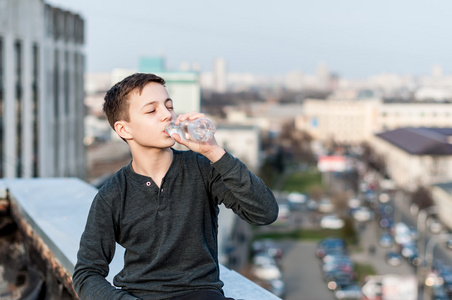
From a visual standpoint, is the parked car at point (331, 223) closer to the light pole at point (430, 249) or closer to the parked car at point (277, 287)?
Answer: the light pole at point (430, 249)

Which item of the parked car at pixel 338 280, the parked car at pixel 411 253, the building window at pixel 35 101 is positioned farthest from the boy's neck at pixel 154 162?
the parked car at pixel 411 253

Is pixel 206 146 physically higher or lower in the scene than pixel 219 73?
higher

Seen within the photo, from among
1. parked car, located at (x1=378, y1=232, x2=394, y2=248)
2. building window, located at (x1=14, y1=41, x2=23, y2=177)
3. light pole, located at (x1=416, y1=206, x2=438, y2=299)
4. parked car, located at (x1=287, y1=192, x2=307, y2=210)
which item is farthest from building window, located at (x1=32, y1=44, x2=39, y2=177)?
parked car, located at (x1=287, y1=192, x2=307, y2=210)

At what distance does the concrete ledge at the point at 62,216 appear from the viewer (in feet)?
4.18

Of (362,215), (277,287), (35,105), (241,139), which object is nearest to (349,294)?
(277,287)

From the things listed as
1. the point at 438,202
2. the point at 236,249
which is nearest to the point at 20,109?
the point at 236,249

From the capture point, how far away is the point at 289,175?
35688 millimetres

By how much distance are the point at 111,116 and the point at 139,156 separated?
0.09 m

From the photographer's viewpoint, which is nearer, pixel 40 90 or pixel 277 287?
pixel 40 90

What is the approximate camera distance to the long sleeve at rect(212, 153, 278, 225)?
973 millimetres

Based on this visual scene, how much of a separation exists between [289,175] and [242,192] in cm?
3491

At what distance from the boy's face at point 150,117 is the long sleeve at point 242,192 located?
0.40ft

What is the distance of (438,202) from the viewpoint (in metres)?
23.2

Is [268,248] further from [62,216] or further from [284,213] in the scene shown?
[62,216]
